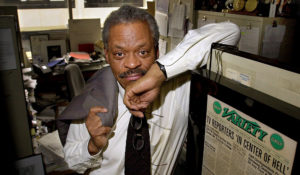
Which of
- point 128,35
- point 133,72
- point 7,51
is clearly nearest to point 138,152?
point 133,72

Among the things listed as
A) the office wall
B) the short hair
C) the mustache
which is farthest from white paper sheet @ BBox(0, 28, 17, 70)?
the office wall

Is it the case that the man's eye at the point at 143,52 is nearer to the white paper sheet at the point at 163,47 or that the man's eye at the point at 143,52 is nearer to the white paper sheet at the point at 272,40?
the white paper sheet at the point at 272,40

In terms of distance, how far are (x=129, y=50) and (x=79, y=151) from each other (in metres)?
0.51

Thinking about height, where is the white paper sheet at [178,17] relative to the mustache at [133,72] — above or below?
above

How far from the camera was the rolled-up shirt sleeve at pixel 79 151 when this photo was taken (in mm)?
1086

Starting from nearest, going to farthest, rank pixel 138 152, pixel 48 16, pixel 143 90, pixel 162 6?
1. pixel 143 90
2. pixel 138 152
3. pixel 162 6
4. pixel 48 16

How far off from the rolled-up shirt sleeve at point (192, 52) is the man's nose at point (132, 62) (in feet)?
0.54

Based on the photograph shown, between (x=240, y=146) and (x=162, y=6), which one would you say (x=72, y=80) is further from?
(x=240, y=146)

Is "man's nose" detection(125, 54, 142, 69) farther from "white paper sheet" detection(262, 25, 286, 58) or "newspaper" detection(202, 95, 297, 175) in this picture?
"white paper sheet" detection(262, 25, 286, 58)

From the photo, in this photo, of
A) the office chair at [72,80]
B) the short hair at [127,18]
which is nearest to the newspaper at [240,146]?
Result: the short hair at [127,18]

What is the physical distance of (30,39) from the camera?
10.7ft

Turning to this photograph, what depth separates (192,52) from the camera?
2.64 ft

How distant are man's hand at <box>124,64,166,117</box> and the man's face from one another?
0.54 feet

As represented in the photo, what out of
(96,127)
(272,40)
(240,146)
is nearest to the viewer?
(240,146)
